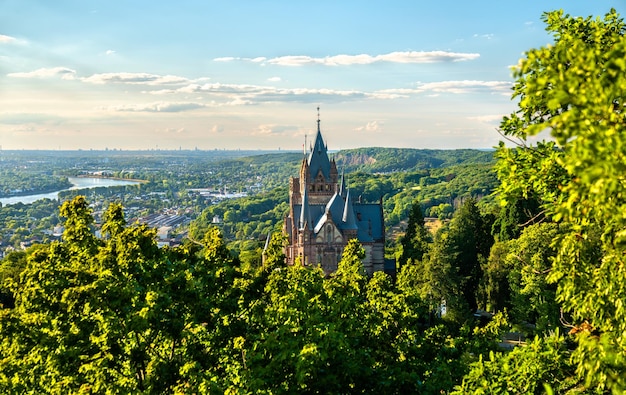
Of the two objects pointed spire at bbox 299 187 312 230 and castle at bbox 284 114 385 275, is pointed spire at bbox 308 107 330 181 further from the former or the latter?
pointed spire at bbox 299 187 312 230

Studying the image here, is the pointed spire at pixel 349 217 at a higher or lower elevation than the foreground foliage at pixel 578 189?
lower

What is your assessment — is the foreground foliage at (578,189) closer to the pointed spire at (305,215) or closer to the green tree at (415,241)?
the pointed spire at (305,215)

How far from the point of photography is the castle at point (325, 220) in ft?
158

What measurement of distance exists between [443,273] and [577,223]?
30986 millimetres

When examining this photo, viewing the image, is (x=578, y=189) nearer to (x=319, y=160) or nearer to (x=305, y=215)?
(x=305, y=215)

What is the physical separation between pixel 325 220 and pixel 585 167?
138ft

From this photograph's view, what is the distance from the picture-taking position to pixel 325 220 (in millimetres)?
48469

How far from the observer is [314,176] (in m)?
55.4

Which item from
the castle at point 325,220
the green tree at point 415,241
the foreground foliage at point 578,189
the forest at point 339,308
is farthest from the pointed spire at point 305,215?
the foreground foliage at point 578,189

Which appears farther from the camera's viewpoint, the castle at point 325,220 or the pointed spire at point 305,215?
the pointed spire at point 305,215

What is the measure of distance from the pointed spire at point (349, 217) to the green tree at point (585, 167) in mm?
37581

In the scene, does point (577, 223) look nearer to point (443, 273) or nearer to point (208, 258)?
point (208, 258)

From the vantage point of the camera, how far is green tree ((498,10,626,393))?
20.5 feet

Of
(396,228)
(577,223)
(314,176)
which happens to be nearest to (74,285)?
(577,223)
